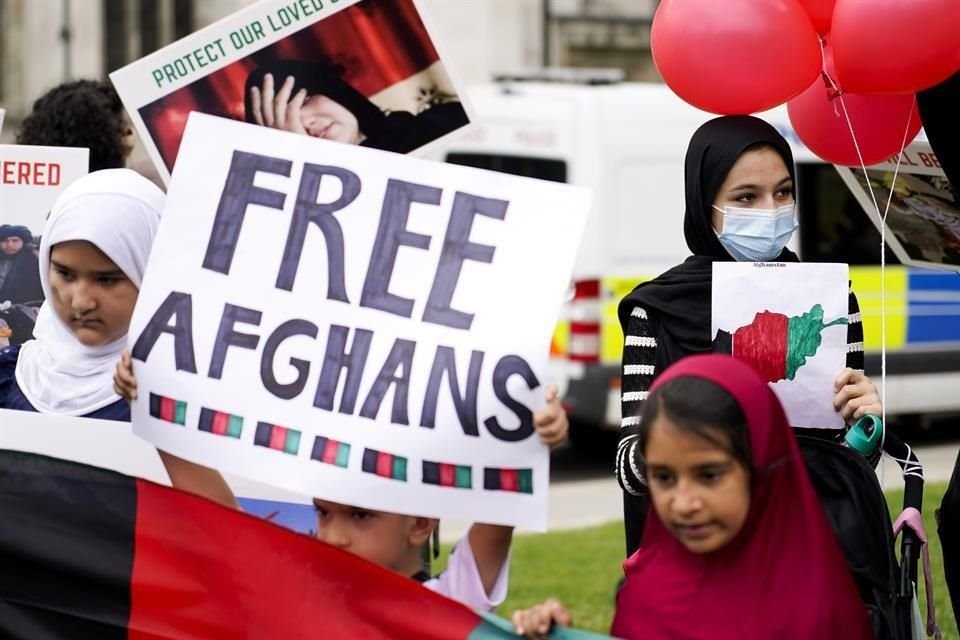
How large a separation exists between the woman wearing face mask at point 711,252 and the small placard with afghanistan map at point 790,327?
0.05 meters

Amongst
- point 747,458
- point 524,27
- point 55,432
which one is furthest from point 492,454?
point 524,27

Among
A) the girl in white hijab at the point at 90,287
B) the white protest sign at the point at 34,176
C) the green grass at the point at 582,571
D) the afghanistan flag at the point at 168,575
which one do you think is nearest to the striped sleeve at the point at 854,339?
the afghanistan flag at the point at 168,575

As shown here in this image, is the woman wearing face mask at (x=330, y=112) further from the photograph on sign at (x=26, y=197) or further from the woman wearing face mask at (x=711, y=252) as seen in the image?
the woman wearing face mask at (x=711, y=252)

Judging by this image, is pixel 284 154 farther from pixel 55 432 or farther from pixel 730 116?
pixel 730 116

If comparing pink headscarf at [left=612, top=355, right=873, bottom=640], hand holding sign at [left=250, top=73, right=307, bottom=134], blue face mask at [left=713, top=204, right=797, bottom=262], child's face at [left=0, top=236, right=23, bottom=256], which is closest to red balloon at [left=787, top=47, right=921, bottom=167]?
blue face mask at [left=713, top=204, right=797, bottom=262]

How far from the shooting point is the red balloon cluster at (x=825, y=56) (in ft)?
11.7

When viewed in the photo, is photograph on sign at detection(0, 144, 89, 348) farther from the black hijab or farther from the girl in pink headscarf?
the girl in pink headscarf

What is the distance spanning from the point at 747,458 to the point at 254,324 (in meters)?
0.95

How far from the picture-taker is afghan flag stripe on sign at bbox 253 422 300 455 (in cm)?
300

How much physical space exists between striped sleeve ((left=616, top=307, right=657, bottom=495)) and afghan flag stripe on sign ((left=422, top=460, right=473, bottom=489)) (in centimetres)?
44

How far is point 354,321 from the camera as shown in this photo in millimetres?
3041

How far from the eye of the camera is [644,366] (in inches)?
136

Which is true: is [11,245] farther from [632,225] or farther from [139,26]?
[139,26]

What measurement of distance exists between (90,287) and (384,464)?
34.2 inches
